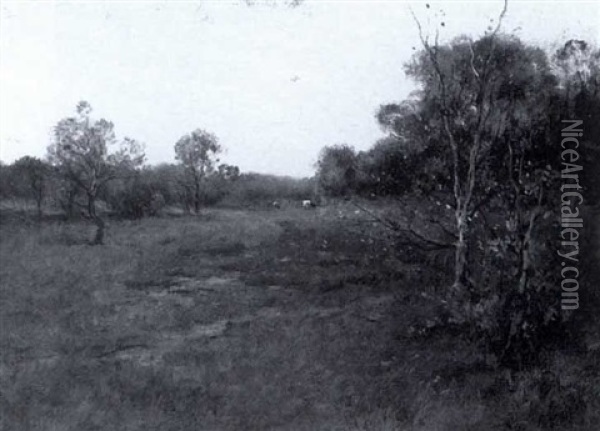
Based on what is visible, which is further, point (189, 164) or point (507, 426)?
point (189, 164)

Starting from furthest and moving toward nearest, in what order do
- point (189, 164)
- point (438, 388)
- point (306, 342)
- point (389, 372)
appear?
point (189, 164) → point (306, 342) → point (389, 372) → point (438, 388)

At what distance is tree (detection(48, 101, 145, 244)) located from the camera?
17062mm

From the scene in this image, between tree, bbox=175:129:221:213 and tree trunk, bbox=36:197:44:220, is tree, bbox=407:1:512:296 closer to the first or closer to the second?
tree, bbox=175:129:221:213

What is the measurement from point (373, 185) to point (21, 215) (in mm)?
15157

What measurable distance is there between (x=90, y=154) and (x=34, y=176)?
4865mm

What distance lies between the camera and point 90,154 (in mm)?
19828

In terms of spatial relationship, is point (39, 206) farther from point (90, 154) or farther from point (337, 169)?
point (337, 169)

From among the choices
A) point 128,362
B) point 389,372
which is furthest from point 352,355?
point 128,362

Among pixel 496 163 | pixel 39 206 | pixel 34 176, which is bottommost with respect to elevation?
pixel 39 206

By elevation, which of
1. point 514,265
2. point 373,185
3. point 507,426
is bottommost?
point 507,426

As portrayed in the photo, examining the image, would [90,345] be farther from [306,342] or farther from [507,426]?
[507,426]

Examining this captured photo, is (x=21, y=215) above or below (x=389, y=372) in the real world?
above

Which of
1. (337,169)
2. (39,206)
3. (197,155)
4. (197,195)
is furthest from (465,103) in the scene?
(39,206)

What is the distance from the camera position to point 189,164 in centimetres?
1930
